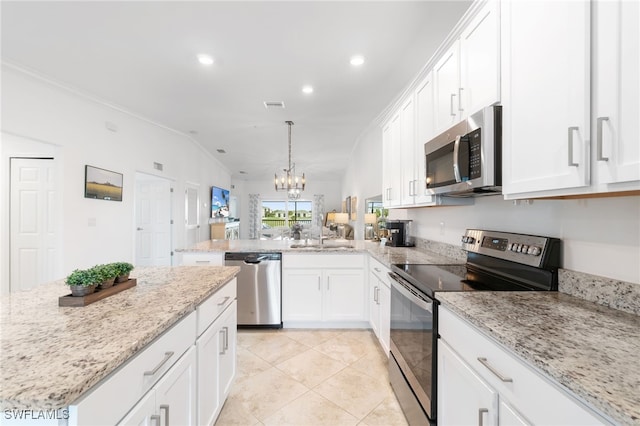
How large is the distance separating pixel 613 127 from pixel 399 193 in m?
1.86

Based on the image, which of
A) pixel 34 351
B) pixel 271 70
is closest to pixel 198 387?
pixel 34 351

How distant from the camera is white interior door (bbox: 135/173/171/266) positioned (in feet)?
17.7

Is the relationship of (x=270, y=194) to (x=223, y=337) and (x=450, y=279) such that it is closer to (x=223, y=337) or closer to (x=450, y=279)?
(x=223, y=337)

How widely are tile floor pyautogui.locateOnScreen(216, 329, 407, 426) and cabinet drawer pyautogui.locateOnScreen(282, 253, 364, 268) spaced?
2.33 ft

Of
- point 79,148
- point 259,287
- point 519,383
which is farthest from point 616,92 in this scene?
point 79,148

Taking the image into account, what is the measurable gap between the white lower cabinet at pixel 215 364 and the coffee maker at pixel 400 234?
1.98 meters

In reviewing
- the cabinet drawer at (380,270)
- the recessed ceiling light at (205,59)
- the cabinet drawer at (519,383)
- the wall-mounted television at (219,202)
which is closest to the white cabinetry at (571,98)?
the cabinet drawer at (519,383)

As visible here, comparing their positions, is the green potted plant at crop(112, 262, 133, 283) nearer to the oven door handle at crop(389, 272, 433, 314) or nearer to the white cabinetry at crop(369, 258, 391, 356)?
the oven door handle at crop(389, 272, 433, 314)

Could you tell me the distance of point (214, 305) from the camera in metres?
1.48

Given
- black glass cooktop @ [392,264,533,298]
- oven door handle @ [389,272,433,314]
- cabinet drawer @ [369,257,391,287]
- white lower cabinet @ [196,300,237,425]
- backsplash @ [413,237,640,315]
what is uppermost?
backsplash @ [413,237,640,315]

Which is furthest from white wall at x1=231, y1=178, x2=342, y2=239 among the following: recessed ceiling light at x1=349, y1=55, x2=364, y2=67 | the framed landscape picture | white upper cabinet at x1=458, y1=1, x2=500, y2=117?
white upper cabinet at x1=458, y1=1, x2=500, y2=117

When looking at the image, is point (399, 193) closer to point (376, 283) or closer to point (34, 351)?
point (376, 283)

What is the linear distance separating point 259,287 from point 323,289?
687mm

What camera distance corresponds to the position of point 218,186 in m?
8.16
